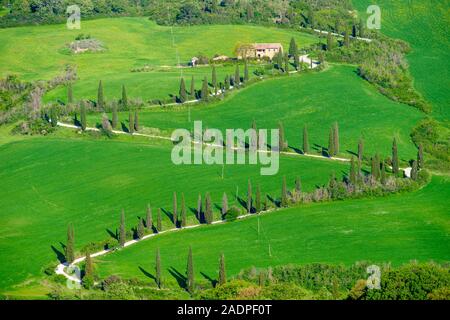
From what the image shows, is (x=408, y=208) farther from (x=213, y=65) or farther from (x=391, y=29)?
(x=391, y=29)

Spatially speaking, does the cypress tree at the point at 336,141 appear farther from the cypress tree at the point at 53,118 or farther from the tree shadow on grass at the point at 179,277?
the tree shadow on grass at the point at 179,277

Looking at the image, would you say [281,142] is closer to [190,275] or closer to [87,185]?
[87,185]

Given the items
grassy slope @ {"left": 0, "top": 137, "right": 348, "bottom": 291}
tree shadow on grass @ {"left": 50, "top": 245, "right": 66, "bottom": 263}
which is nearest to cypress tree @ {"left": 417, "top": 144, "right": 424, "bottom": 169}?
grassy slope @ {"left": 0, "top": 137, "right": 348, "bottom": 291}

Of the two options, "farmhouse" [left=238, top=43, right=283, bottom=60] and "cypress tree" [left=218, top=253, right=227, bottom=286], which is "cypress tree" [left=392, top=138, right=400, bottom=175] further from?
"farmhouse" [left=238, top=43, right=283, bottom=60]

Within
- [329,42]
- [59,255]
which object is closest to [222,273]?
[59,255]

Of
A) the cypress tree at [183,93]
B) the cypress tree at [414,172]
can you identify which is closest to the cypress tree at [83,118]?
the cypress tree at [183,93]
